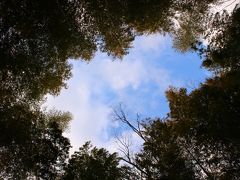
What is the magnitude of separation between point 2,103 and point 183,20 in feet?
31.9

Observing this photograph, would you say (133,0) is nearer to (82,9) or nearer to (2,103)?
(82,9)

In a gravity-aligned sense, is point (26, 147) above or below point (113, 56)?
below

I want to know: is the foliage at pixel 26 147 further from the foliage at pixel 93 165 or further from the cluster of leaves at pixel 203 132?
the cluster of leaves at pixel 203 132

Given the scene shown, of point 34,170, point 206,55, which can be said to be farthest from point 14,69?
point 206,55

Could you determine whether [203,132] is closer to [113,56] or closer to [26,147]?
[113,56]

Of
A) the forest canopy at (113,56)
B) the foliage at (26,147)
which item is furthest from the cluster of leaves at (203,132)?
the foliage at (26,147)

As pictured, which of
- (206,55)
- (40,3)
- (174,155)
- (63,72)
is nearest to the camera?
(40,3)

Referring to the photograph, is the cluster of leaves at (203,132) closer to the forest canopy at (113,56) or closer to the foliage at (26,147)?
the forest canopy at (113,56)

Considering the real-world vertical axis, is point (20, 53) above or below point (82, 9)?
below

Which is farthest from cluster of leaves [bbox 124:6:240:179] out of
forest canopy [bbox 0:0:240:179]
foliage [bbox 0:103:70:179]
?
foliage [bbox 0:103:70:179]

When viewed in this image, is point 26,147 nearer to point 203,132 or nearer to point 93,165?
point 93,165

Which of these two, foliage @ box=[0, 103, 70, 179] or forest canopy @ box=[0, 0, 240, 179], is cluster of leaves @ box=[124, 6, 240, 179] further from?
foliage @ box=[0, 103, 70, 179]

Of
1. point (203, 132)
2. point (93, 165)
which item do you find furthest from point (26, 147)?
point (203, 132)

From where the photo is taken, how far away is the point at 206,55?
19.0m
